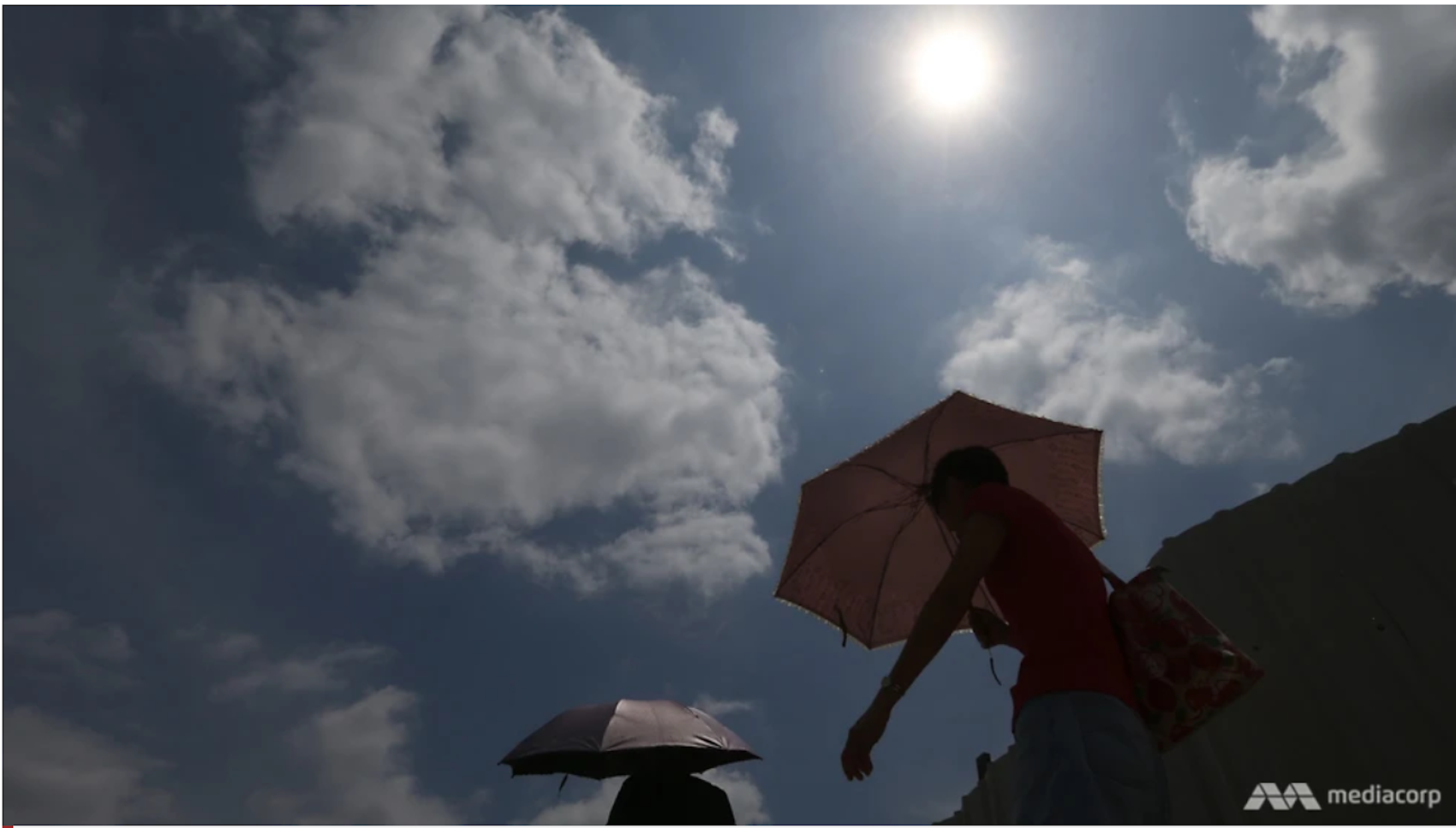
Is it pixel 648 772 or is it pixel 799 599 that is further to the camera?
pixel 648 772

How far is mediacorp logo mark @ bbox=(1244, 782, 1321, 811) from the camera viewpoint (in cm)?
347

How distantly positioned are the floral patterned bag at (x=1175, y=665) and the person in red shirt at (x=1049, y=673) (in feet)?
0.25

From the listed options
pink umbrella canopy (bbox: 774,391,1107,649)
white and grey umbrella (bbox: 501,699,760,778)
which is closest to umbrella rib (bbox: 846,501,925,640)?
pink umbrella canopy (bbox: 774,391,1107,649)

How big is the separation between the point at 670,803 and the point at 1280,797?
Answer: 131 inches

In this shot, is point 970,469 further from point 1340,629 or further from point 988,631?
point 1340,629

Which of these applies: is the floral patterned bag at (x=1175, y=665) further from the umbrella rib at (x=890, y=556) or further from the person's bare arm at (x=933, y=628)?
the umbrella rib at (x=890, y=556)

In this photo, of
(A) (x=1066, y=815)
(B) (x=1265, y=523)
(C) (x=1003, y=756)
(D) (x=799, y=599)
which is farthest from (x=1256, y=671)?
(C) (x=1003, y=756)

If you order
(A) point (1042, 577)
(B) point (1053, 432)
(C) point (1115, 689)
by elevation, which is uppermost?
(B) point (1053, 432)

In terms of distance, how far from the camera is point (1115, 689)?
1.93 meters

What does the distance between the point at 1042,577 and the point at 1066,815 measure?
0.61m

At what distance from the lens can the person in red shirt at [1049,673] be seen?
70.4 inches

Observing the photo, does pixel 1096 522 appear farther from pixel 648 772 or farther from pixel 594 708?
pixel 594 708

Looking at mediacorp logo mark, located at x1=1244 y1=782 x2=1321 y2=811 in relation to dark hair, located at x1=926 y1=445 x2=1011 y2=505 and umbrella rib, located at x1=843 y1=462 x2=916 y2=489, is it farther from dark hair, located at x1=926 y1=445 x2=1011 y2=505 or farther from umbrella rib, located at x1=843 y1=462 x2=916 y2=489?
dark hair, located at x1=926 y1=445 x2=1011 y2=505

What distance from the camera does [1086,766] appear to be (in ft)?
5.88
